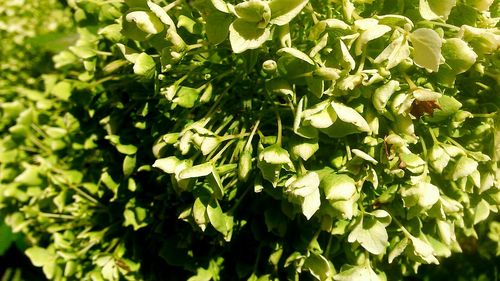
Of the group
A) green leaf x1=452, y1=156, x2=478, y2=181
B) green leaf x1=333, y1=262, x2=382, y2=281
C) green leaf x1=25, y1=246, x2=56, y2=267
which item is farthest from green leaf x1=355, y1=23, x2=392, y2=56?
green leaf x1=25, y1=246, x2=56, y2=267

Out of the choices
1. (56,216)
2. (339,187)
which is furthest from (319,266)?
(56,216)

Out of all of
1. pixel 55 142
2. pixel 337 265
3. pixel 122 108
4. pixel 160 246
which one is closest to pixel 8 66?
pixel 55 142

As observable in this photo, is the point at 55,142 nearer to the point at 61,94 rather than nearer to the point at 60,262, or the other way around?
the point at 61,94

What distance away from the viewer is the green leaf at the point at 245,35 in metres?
0.69

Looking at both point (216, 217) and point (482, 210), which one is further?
point (482, 210)

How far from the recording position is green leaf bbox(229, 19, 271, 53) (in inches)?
27.0

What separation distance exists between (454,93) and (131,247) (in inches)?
25.5

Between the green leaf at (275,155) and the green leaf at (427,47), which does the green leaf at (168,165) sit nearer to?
the green leaf at (275,155)

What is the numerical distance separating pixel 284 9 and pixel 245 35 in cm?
6

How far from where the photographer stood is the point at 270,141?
782 millimetres

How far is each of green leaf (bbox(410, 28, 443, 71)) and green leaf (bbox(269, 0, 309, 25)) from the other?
14 centimetres

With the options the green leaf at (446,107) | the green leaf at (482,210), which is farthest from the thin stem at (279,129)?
the green leaf at (482,210)

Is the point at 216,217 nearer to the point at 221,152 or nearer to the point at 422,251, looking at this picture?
the point at 221,152

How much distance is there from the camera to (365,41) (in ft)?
2.22
